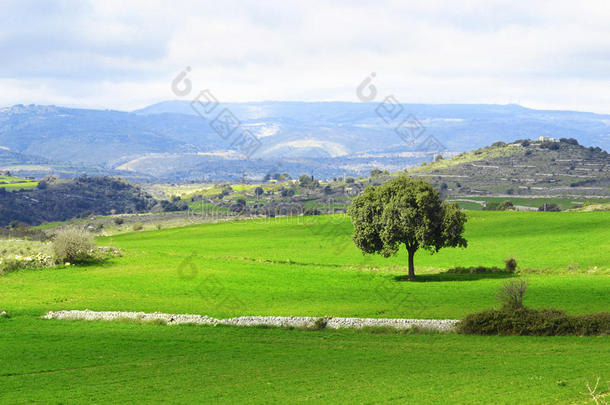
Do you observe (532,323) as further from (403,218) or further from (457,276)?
(457,276)

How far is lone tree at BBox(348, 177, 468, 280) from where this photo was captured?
5741 cm

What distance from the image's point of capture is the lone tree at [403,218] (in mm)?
57406

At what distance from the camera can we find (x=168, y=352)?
34.4m

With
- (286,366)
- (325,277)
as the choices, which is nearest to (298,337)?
(286,366)

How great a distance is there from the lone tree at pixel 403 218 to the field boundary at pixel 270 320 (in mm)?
17503

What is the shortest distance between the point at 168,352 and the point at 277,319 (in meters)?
10.0

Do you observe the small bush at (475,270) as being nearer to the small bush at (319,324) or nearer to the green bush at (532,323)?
the green bush at (532,323)

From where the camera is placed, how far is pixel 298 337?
125 feet

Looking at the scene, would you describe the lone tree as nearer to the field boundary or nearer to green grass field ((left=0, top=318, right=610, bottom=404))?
the field boundary

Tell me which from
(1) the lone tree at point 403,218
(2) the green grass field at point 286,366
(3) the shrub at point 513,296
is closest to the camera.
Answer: (2) the green grass field at point 286,366

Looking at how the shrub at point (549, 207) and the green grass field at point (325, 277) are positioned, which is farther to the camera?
the shrub at point (549, 207)

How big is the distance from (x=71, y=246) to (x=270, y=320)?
4335cm

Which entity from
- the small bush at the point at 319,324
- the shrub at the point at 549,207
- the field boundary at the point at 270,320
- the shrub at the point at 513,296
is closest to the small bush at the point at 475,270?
the shrub at the point at 513,296

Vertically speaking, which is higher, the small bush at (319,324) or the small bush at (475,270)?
the small bush at (319,324)
